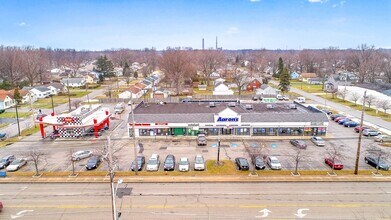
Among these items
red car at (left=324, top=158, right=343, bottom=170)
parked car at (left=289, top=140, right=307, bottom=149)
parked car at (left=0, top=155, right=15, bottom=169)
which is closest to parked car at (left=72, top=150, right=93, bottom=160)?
parked car at (left=0, top=155, right=15, bottom=169)

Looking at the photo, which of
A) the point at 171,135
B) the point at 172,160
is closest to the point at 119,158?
the point at 172,160

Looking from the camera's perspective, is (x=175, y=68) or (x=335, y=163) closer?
(x=335, y=163)

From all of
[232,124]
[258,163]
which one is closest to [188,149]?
[232,124]

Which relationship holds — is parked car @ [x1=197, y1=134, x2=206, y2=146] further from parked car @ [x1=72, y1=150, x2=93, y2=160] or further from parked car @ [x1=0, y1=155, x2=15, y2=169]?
parked car @ [x1=0, y1=155, x2=15, y2=169]

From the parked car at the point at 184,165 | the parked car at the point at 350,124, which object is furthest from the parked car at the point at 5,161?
the parked car at the point at 350,124

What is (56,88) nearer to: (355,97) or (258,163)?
(258,163)
